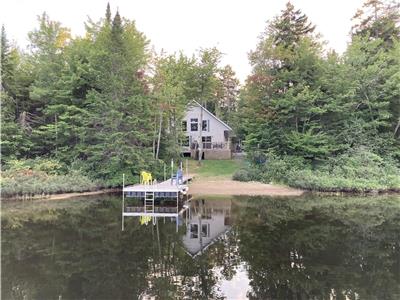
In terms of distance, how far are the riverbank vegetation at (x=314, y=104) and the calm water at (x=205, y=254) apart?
9174mm

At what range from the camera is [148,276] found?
25.5ft

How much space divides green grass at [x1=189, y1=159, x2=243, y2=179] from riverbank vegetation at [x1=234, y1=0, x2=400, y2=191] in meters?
2.92

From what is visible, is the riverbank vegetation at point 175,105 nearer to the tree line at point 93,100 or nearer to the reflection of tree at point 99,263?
the tree line at point 93,100

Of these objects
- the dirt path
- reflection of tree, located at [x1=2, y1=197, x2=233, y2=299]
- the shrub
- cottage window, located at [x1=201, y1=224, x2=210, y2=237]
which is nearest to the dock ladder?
reflection of tree, located at [x1=2, y1=197, x2=233, y2=299]

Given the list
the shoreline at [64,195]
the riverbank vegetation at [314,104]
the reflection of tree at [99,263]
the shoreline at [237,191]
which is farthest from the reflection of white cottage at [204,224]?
the riverbank vegetation at [314,104]

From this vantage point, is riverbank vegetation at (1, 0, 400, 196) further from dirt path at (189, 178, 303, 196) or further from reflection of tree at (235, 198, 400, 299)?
reflection of tree at (235, 198, 400, 299)

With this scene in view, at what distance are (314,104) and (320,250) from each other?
17611 millimetres

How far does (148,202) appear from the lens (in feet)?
57.7

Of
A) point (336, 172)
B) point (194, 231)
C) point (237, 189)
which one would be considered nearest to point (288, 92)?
point (336, 172)

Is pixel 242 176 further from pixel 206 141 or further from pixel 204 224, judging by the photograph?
pixel 206 141

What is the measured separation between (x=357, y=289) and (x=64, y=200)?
1475 cm

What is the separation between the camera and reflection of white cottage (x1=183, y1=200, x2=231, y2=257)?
1054 cm

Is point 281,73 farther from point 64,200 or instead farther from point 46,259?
point 46,259

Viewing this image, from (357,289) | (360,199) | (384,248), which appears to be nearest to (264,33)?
(360,199)
